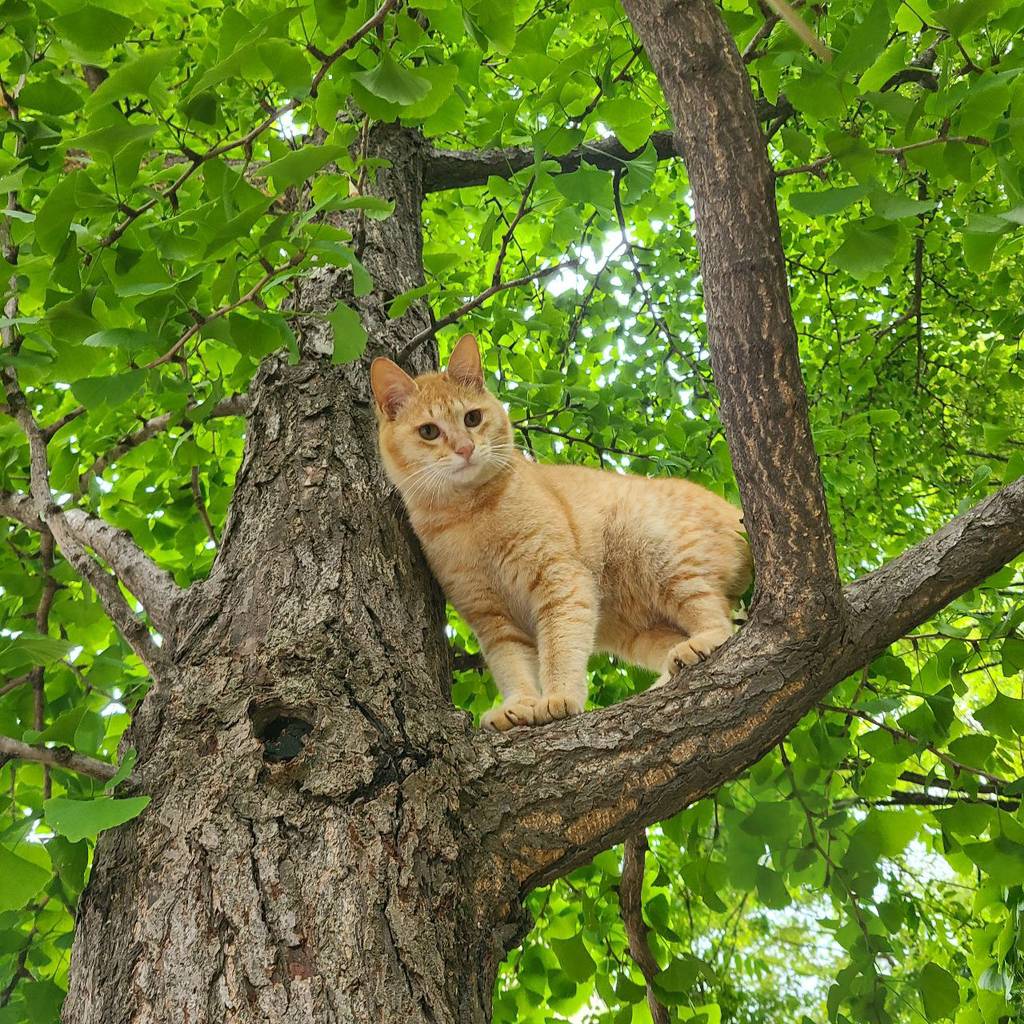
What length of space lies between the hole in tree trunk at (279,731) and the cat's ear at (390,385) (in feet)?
4.59

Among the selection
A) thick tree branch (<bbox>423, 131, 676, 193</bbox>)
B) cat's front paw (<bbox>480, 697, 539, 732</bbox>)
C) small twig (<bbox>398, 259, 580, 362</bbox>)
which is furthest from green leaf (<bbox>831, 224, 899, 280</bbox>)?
thick tree branch (<bbox>423, 131, 676, 193</bbox>)

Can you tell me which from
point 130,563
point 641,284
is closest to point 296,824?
point 130,563

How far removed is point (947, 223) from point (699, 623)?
3.23 metres

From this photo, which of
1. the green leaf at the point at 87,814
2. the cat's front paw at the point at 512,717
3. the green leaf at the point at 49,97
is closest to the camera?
the green leaf at the point at 87,814

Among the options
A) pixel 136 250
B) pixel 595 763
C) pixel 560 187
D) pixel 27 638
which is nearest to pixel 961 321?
pixel 560 187

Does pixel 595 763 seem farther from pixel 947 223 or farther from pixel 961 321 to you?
pixel 961 321

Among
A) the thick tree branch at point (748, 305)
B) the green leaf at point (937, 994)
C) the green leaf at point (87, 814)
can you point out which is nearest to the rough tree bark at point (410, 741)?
the thick tree branch at point (748, 305)

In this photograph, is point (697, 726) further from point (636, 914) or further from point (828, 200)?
point (828, 200)

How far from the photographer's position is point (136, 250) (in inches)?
75.4

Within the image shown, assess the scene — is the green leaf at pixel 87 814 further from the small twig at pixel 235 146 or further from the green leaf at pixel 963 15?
the green leaf at pixel 963 15

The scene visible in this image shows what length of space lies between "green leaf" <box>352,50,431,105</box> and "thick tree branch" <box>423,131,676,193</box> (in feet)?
7.00

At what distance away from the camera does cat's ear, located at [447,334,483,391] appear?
3373mm

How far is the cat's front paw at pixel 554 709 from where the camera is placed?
2.58 meters

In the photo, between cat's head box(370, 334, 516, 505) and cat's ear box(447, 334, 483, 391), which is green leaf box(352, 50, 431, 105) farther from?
cat's ear box(447, 334, 483, 391)
